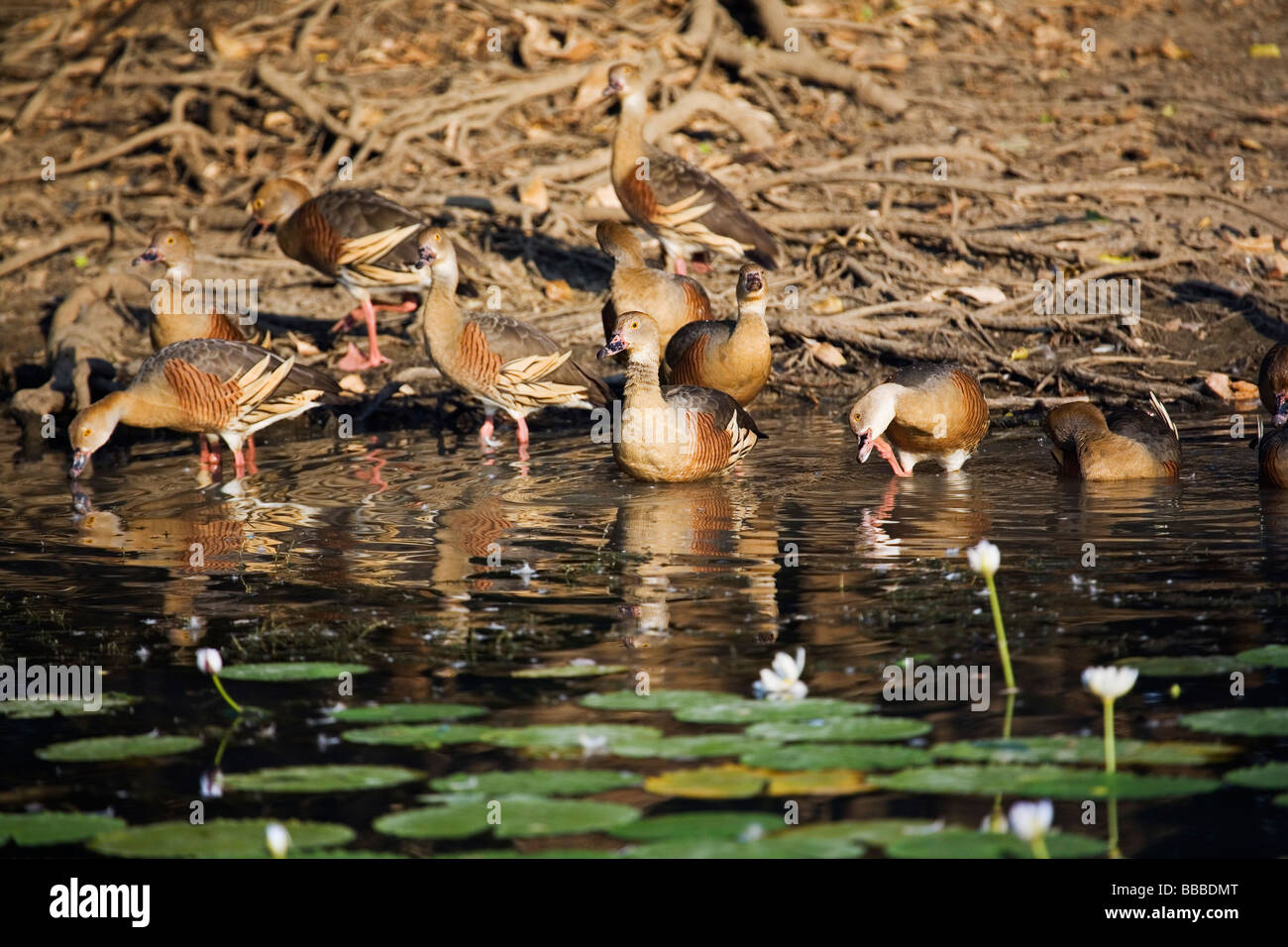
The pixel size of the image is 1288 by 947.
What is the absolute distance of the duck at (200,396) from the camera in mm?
9406

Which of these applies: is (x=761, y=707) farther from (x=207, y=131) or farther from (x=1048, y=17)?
(x=1048, y=17)

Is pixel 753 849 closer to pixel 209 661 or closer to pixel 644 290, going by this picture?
pixel 209 661

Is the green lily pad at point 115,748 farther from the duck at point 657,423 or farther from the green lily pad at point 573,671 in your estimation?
the duck at point 657,423

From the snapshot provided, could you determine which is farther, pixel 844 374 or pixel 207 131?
pixel 207 131

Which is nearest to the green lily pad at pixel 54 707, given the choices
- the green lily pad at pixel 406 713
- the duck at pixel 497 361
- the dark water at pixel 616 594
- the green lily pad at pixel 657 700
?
the dark water at pixel 616 594

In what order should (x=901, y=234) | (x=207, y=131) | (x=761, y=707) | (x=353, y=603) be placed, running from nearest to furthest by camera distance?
(x=761, y=707), (x=353, y=603), (x=901, y=234), (x=207, y=131)

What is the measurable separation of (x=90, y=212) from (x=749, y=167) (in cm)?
635

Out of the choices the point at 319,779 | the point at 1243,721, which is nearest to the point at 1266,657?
the point at 1243,721

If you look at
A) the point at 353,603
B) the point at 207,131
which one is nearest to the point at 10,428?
the point at 207,131

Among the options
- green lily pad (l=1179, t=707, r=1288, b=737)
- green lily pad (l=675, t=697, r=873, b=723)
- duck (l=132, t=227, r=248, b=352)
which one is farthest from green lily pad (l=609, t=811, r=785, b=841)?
duck (l=132, t=227, r=248, b=352)

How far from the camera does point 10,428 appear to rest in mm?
11148

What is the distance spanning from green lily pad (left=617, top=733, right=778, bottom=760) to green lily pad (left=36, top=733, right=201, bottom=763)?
138cm

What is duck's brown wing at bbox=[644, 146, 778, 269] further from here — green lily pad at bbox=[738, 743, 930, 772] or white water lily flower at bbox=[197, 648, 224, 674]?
green lily pad at bbox=[738, 743, 930, 772]

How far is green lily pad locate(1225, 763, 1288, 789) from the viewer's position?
3857mm
